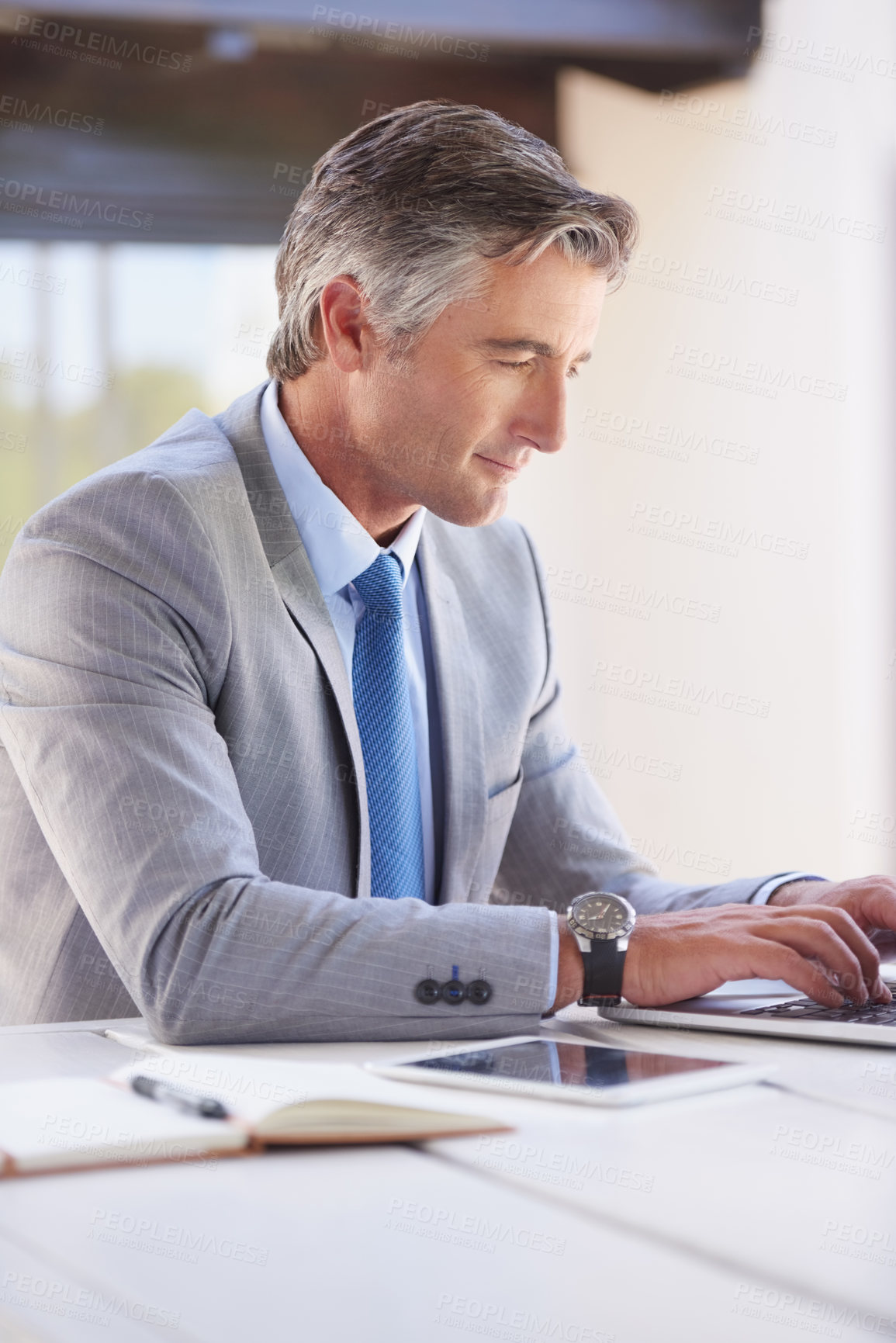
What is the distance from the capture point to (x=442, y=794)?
1739mm

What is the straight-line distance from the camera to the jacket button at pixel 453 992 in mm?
1199

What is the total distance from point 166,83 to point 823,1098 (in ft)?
13.0

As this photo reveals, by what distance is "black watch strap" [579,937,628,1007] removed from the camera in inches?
49.8

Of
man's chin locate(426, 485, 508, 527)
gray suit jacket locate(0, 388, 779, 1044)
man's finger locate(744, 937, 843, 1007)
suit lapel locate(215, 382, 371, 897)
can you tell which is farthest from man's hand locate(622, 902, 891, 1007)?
man's chin locate(426, 485, 508, 527)

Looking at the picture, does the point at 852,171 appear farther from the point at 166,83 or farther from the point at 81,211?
the point at 81,211

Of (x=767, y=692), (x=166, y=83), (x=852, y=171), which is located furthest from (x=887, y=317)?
(x=166, y=83)

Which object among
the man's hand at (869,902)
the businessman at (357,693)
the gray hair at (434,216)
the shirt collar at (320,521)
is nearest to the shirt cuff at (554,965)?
the businessman at (357,693)

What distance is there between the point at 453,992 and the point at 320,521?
712 mm

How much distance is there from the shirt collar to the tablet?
72 centimetres

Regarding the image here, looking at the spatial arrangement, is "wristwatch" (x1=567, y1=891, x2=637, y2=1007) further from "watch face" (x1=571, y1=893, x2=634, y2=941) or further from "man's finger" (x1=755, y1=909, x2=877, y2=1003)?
"man's finger" (x1=755, y1=909, x2=877, y2=1003)

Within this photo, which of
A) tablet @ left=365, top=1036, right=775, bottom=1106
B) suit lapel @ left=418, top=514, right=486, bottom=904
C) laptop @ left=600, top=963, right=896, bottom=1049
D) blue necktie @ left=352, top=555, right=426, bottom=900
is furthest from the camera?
suit lapel @ left=418, top=514, right=486, bottom=904

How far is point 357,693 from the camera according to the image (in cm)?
164

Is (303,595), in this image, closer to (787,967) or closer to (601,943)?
(601,943)

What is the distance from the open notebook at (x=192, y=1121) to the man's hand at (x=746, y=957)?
361 millimetres
